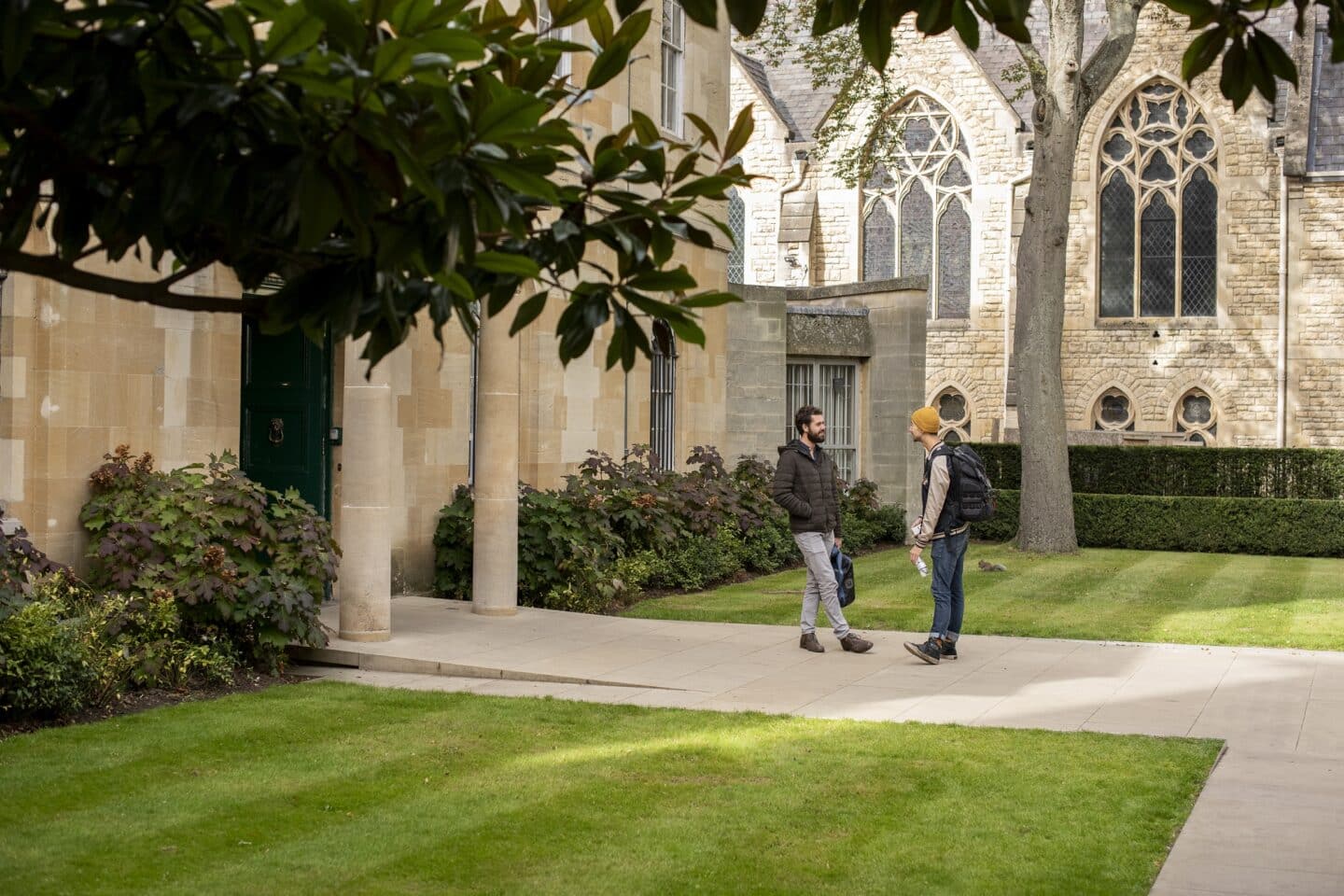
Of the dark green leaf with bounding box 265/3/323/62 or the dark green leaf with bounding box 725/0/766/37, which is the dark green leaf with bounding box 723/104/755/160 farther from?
the dark green leaf with bounding box 265/3/323/62

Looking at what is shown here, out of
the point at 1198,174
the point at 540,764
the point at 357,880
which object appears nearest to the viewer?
the point at 357,880

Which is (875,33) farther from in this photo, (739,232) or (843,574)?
(739,232)

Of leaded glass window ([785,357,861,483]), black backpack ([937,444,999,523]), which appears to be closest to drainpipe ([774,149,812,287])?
leaded glass window ([785,357,861,483])

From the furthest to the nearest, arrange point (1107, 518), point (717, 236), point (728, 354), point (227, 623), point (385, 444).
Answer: point (1107, 518) < point (728, 354) < point (717, 236) < point (385, 444) < point (227, 623)

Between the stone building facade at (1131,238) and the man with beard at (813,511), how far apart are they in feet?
56.9

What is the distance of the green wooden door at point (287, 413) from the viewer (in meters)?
12.6

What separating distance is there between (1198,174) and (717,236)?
53.8 feet

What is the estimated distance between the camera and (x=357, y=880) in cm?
565

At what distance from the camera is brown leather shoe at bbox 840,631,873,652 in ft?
36.8

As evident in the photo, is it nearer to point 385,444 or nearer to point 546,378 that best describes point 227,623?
point 385,444

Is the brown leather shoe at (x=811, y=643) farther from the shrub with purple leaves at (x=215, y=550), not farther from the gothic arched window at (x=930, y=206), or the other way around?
the gothic arched window at (x=930, y=206)

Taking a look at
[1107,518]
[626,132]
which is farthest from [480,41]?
[1107,518]

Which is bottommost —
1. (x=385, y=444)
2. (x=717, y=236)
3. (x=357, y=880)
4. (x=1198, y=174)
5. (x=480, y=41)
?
(x=357, y=880)

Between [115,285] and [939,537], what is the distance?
814cm
